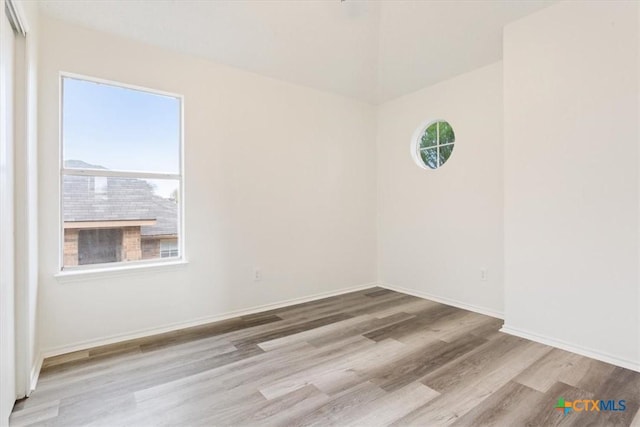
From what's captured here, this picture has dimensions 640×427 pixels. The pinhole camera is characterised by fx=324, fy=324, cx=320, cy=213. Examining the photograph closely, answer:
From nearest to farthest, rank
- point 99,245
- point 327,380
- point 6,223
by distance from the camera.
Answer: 1. point 6,223
2. point 327,380
3. point 99,245

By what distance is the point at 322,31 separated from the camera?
119 inches

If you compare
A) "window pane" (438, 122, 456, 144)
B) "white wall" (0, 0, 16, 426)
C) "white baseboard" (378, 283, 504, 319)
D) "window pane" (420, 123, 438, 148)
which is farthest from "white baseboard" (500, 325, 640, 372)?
"white wall" (0, 0, 16, 426)

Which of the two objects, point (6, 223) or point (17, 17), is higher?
point (17, 17)

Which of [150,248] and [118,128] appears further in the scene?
[150,248]

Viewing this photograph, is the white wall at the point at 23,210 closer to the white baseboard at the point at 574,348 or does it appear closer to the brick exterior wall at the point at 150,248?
the brick exterior wall at the point at 150,248

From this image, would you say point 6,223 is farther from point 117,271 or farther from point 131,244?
point 131,244

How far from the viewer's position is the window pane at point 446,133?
143 inches

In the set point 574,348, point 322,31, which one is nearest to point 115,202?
point 322,31

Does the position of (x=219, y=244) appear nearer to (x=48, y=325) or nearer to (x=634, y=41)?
(x=48, y=325)

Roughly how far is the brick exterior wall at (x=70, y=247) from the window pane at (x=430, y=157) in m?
3.59

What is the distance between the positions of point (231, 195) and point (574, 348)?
3.10 meters

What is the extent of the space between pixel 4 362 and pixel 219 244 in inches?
67.2

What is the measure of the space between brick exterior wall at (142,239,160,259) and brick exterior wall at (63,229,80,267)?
47cm

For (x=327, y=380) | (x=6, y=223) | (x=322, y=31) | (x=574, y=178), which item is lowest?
(x=327, y=380)
